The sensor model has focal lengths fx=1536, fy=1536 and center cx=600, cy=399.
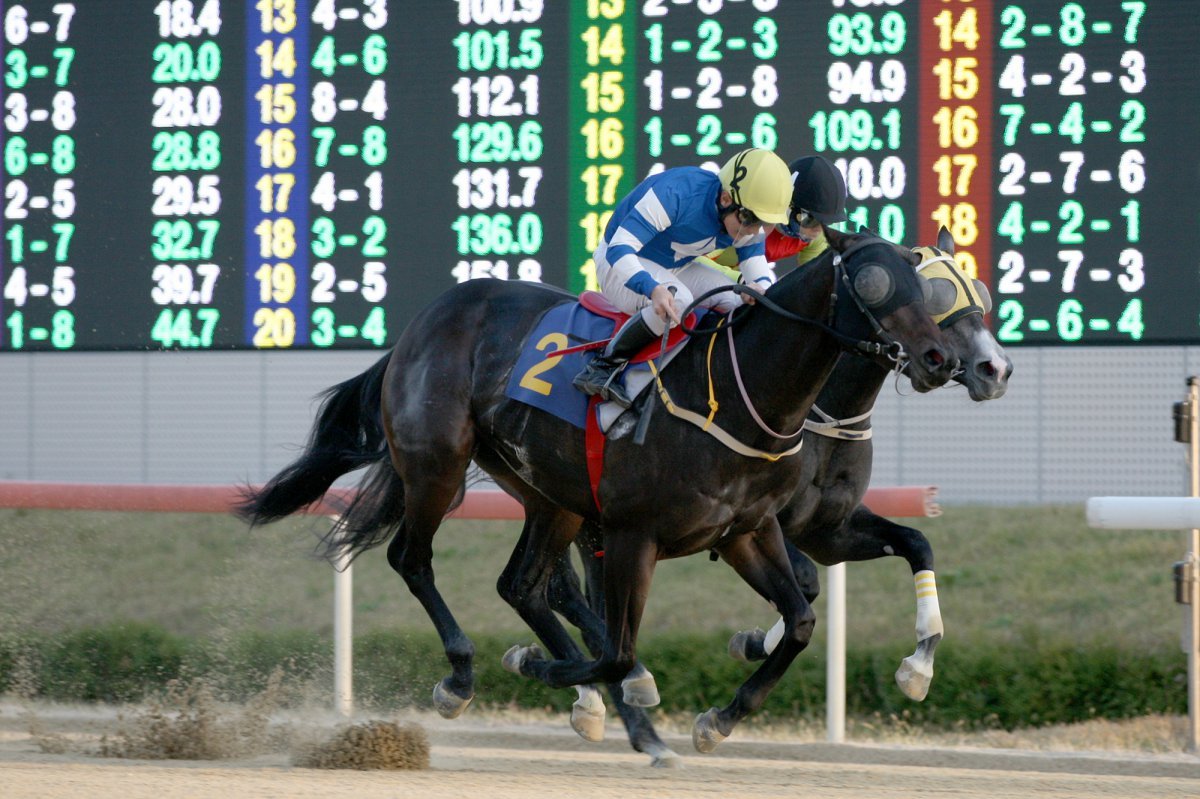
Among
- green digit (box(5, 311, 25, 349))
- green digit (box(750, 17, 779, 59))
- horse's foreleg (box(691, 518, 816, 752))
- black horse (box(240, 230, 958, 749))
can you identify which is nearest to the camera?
black horse (box(240, 230, 958, 749))

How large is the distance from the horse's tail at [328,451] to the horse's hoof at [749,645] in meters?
1.23

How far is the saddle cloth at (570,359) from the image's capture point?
12.0ft

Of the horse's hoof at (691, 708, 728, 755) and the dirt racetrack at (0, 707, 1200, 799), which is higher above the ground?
the horse's hoof at (691, 708, 728, 755)

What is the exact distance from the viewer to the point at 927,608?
4000 mm

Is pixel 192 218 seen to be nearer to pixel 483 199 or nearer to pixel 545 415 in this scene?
pixel 483 199

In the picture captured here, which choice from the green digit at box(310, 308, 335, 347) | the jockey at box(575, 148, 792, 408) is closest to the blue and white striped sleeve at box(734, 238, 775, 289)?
the jockey at box(575, 148, 792, 408)

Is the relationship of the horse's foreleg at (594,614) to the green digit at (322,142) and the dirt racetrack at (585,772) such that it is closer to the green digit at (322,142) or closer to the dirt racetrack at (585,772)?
the dirt racetrack at (585,772)

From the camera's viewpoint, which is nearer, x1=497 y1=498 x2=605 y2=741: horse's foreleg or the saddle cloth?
the saddle cloth

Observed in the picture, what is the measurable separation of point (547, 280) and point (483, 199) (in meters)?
0.40

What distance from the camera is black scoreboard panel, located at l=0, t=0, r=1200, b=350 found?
17.1 feet

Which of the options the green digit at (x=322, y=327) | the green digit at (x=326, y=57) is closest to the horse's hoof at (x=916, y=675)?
the green digit at (x=322, y=327)

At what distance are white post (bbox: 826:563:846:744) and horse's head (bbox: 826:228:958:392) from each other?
176 cm

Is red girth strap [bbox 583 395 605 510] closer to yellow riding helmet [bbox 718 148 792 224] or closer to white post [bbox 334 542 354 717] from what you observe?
yellow riding helmet [bbox 718 148 792 224]

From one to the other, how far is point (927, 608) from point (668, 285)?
3.63 ft
